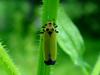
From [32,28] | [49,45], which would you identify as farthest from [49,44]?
[32,28]

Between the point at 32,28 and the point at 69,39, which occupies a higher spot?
the point at 69,39

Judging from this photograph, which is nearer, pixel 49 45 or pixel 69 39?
pixel 49 45

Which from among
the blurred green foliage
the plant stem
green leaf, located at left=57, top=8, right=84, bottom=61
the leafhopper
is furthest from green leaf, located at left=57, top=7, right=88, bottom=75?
the blurred green foliage

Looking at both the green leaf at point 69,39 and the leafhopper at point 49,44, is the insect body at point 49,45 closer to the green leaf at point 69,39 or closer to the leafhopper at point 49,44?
the leafhopper at point 49,44

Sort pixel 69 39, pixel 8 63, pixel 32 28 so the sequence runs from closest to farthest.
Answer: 1. pixel 8 63
2. pixel 69 39
3. pixel 32 28

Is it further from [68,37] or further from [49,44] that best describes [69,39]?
[49,44]

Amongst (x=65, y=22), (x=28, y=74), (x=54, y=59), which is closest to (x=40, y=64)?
(x=54, y=59)
